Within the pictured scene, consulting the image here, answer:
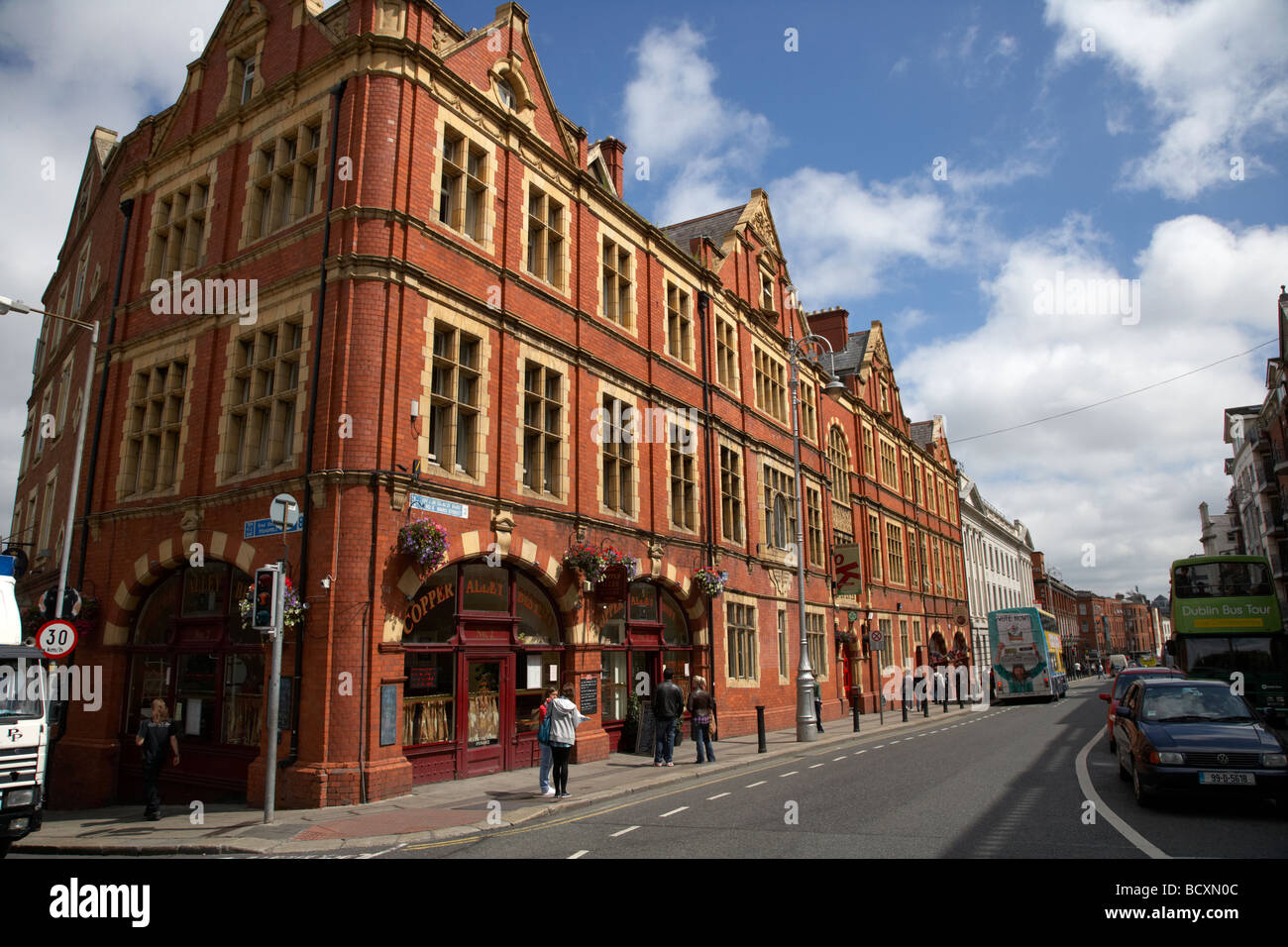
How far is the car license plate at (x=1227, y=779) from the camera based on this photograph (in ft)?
29.9

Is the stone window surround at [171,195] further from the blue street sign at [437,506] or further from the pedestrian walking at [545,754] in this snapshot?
the pedestrian walking at [545,754]

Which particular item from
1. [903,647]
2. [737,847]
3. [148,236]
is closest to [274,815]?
[737,847]

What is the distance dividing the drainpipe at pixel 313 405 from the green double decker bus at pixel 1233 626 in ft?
72.5

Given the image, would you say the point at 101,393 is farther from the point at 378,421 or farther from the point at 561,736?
the point at 561,736

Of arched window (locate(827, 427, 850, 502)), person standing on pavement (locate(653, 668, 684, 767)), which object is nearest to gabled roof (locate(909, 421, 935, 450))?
arched window (locate(827, 427, 850, 502))

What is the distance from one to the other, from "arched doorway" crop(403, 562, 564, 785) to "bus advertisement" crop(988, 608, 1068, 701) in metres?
30.5

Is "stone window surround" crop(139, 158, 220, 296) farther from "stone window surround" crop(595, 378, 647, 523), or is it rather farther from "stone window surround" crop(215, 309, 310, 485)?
"stone window surround" crop(595, 378, 647, 523)

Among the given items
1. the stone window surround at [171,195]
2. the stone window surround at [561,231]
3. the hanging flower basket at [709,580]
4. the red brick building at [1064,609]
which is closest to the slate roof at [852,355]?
the hanging flower basket at [709,580]

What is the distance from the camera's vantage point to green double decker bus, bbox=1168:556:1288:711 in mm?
21766

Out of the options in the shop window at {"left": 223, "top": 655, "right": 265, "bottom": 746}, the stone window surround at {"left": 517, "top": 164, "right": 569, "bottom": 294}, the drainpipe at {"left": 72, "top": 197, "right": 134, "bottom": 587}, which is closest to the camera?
the shop window at {"left": 223, "top": 655, "right": 265, "bottom": 746}

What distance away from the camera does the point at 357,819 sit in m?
10.6

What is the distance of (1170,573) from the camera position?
24.2 m

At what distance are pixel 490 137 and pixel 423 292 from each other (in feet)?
14.7
